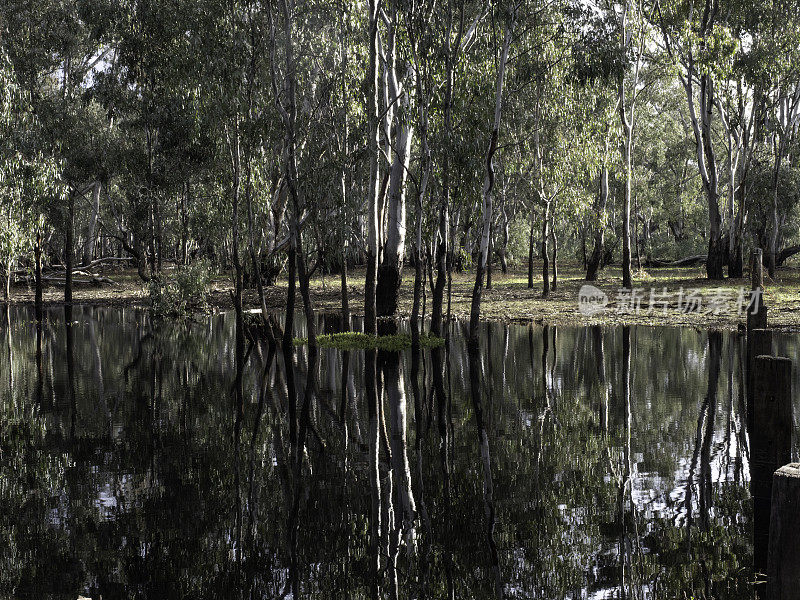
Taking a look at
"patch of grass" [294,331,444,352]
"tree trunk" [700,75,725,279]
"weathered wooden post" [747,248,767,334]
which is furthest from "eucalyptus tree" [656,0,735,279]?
"patch of grass" [294,331,444,352]

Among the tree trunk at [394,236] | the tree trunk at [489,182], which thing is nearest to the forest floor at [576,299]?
the tree trunk at [394,236]

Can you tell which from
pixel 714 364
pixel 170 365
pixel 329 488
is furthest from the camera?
pixel 170 365

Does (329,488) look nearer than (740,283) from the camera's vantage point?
Yes

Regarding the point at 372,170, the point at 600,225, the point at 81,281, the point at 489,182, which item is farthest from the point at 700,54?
the point at 81,281

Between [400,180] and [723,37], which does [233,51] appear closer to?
[400,180]

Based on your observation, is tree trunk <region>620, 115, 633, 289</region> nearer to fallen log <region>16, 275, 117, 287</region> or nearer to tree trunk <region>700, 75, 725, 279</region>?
tree trunk <region>700, 75, 725, 279</region>

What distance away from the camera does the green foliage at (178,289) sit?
2980cm

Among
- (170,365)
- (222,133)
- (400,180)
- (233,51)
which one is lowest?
(170,365)

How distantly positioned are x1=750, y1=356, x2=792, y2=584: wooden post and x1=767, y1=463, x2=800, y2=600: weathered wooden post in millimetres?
1981

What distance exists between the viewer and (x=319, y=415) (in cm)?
→ 1177

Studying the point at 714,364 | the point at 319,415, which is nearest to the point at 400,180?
the point at 714,364

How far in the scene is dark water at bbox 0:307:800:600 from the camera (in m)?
5.91

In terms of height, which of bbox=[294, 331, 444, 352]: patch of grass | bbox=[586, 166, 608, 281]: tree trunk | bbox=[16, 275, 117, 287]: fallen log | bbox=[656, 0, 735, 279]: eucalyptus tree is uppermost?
bbox=[656, 0, 735, 279]: eucalyptus tree

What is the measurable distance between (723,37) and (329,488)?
68.6 ft
